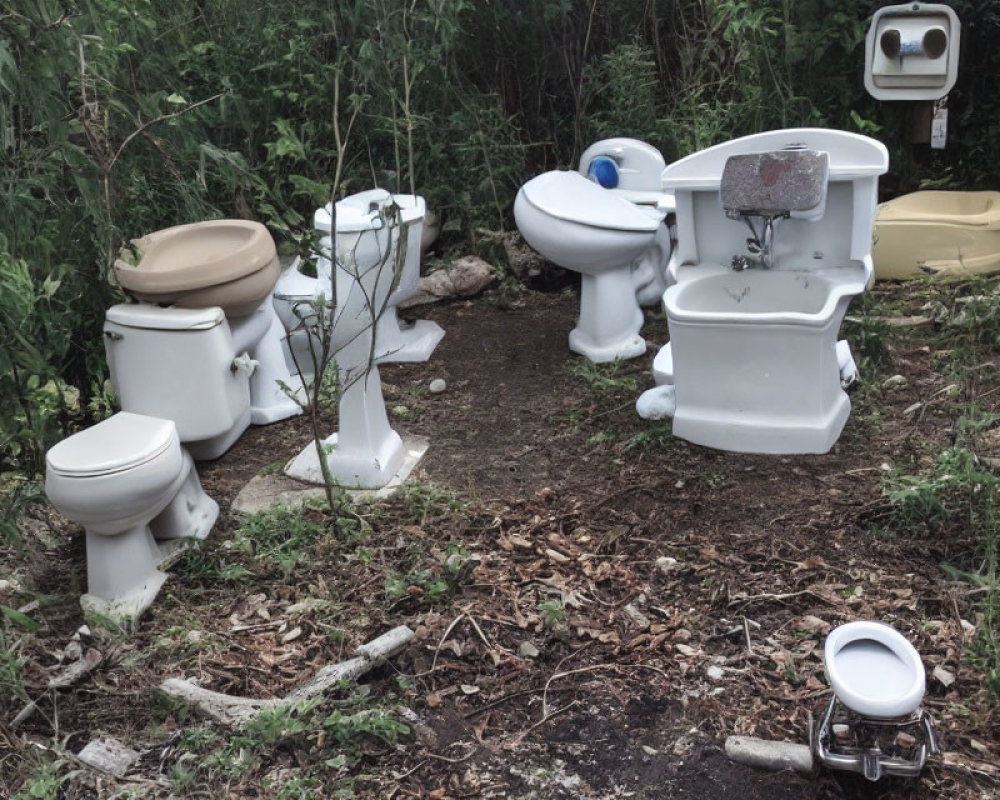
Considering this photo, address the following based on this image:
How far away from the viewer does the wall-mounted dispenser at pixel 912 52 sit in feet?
14.3

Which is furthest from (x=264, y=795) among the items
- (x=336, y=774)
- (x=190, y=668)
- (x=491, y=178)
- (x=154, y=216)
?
(x=491, y=178)

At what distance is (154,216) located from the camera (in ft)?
13.2

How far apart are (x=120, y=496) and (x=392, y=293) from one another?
1084 mm

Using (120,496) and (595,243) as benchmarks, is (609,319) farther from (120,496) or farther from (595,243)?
(120,496)

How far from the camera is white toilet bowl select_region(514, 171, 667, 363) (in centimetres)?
402

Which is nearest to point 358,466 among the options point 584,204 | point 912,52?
point 584,204

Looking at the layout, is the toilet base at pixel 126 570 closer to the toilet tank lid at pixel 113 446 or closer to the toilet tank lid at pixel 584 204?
the toilet tank lid at pixel 113 446

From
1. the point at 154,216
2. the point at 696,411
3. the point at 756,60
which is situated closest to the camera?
the point at 696,411

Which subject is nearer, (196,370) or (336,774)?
(336,774)

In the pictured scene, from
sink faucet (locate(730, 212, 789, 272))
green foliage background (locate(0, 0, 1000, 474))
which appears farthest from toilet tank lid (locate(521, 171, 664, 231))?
sink faucet (locate(730, 212, 789, 272))

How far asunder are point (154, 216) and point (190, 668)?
6.79ft

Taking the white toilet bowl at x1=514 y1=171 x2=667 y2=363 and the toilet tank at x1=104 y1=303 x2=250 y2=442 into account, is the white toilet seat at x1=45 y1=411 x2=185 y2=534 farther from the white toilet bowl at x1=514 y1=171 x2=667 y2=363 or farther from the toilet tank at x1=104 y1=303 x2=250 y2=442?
the white toilet bowl at x1=514 y1=171 x2=667 y2=363

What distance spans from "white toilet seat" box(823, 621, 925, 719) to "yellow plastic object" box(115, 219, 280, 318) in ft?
6.95

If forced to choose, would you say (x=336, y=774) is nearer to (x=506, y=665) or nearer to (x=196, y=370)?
(x=506, y=665)
